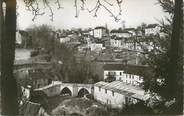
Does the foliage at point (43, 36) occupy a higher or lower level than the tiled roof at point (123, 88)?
higher

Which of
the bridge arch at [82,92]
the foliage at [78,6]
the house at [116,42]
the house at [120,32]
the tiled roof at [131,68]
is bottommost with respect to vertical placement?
the bridge arch at [82,92]

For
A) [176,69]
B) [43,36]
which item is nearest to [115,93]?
[176,69]

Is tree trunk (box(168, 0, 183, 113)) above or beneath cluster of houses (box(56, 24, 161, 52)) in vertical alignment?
beneath

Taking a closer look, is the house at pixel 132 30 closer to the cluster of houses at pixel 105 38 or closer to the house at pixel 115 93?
the cluster of houses at pixel 105 38

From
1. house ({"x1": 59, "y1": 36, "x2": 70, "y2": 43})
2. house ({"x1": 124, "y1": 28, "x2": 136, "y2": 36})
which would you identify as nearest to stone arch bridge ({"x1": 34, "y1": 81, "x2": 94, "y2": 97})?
house ({"x1": 59, "y1": 36, "x2": 70, "y2": 43})

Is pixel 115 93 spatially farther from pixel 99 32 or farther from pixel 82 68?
pixel 99 32

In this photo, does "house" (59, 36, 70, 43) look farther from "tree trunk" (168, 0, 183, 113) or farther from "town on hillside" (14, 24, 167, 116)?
"tree trunk" (168, 0, 183, 113)

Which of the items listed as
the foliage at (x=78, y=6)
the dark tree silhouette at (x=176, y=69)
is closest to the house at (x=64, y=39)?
the foliage at (x=78, y=6)

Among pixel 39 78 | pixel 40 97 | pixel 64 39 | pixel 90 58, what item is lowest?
pixel 40 97
